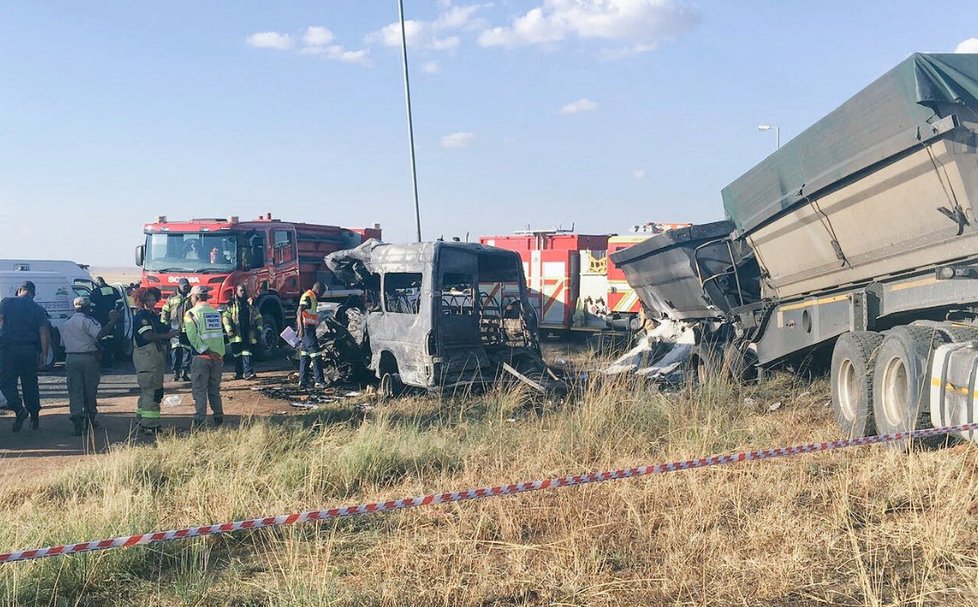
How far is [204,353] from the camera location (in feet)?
26.2

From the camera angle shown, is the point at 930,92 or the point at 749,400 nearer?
the point at 930,92

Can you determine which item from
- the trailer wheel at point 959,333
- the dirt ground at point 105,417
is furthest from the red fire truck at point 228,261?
the trailer wheel at point 959,333

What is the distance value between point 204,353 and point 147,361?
21.4 inches

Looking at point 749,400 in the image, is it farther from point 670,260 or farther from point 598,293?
point 598,293

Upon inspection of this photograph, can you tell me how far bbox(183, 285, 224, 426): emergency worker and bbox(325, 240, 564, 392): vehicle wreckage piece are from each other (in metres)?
2.05

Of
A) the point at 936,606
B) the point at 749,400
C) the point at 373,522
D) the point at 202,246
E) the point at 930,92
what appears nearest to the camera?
the point at 936,606

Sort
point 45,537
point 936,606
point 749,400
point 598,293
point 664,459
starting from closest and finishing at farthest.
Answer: point 936,606 < point 45,537 < point 664,459 < point 749,400 < point 598,293

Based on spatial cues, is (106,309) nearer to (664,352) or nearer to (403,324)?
(403,324)

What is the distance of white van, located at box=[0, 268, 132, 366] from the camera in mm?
12055

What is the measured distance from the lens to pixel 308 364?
10.9 meters

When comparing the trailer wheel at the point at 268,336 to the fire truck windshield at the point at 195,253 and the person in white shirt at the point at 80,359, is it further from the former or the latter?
the person in white shirt at the point at 80,359

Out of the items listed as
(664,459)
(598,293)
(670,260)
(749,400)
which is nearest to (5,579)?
(664,459)

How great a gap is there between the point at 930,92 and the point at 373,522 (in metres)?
4.59

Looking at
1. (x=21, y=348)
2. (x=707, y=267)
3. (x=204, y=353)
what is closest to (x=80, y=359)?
(x=21, y=348)
